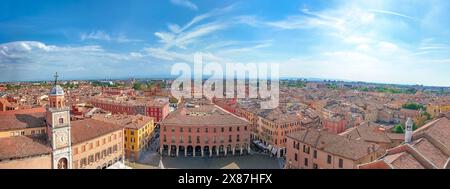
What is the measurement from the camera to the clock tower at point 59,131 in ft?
30.8

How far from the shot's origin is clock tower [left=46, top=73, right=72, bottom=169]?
9.39 metres

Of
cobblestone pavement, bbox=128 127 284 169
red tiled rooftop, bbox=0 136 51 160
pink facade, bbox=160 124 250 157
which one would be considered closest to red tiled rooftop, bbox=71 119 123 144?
red tiled rooftop, bbox=0 136 51 160

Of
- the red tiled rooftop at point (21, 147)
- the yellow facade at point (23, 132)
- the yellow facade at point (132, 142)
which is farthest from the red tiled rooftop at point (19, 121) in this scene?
the yellow facade at point (132, 142)

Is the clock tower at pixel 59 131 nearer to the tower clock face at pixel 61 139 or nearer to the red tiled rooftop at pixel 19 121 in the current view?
the tower clock face at pixel 61 139

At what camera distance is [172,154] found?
15.7 meters

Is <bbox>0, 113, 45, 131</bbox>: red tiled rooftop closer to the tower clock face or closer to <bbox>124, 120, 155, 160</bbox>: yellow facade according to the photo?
the tower clock face

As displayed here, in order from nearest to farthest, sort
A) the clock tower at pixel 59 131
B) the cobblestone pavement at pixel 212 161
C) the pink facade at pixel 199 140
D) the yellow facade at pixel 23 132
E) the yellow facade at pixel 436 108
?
the clock tower at pixel 59 131, the yellow facade at pixel 23 132, the cobblestone pavement at pixel 212 161, the pink facade at pixel 199 140, the yellow facade at pixel 436 108

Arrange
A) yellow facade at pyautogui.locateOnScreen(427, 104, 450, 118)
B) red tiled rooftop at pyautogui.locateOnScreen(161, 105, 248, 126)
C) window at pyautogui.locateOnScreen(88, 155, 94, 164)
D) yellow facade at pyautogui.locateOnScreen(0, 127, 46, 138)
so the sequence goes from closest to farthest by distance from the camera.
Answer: window at pyautogui.locateOnScreen(88, 155, 94, 164) → yellow facade at pyautogui.locateOnScreen(0, 127, 46, 138) → red tiled rooftop at pyautogui.locateOnScreen(161, 105, 248, 126) → yellow facade at pyautogui.locateOnScreen(427, 104, 450, 118)

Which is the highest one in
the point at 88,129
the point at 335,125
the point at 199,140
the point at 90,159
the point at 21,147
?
the point at 88,129

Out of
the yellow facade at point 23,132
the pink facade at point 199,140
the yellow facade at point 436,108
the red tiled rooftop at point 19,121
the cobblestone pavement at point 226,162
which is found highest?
the red tiled rooftop at point 19,121

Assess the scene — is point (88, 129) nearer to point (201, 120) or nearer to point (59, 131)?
point (59, 131)

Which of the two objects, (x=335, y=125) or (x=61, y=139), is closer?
(x=61, y=139)

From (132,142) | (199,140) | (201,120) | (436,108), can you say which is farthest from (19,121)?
(436,108)

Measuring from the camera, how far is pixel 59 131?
9.61m
